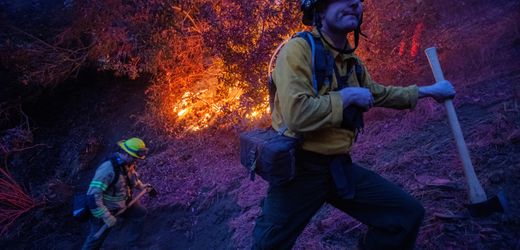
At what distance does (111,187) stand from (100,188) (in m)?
0.35

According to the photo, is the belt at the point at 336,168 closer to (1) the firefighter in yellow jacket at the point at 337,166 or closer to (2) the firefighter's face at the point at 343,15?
(1) the firefighter in yellow jacket at the point at 337,166

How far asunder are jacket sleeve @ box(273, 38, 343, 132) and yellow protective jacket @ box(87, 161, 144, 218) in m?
4.22

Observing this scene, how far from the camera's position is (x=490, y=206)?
283 cm

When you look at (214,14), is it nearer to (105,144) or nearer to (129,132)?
(129,132)

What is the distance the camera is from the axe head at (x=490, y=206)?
2.72m

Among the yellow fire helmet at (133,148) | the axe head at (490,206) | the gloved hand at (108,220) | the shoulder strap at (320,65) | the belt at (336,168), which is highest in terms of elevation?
the shoulder strap at (320,65)

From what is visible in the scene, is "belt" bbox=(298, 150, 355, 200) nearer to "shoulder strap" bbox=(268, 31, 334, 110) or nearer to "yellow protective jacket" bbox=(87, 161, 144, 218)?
"shoulder strap" bbox=(268, 31, 334, 110)

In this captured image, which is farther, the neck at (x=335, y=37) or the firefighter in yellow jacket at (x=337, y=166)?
the neck at (x=335, y=37)

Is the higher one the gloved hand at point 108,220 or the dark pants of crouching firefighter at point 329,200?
the dark pants of crouching firefighter at point 329,200

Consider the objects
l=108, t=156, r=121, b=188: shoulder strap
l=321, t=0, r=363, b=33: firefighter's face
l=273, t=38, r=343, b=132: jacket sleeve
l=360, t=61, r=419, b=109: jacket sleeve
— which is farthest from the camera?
l=108, t=156, r=121, b=188: shoulder strap

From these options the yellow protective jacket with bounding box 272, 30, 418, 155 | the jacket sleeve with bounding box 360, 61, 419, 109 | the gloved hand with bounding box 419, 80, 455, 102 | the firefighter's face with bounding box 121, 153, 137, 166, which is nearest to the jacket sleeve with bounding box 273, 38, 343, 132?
the yellow protective jacket with bounding box 272, 30, 418, 155

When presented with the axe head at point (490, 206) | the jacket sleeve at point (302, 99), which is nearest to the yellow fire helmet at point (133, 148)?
the jacket sleeve at point (302, 99)

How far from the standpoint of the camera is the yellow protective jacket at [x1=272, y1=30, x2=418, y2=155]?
189 centimetres

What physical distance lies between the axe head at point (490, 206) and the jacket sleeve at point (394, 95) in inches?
45.1
